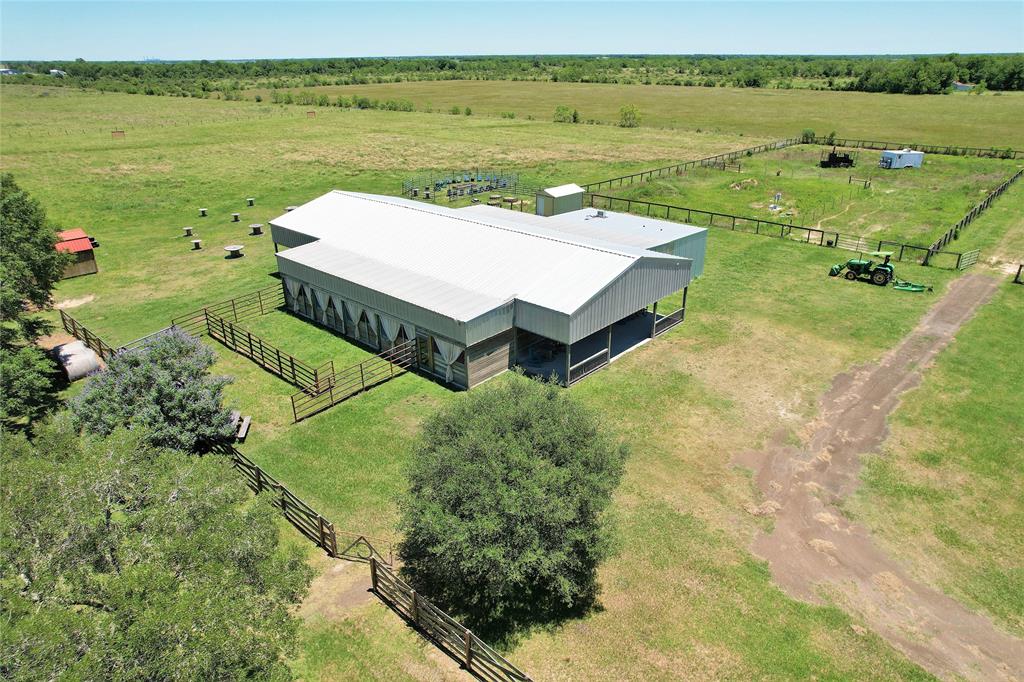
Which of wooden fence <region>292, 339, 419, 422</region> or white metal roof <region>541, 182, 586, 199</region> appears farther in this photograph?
white metal roof <region>541, 182, 586, 199</region>

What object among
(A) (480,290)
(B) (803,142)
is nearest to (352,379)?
(A) (480,290)

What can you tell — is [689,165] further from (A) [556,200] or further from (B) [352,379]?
(B) [352,379]

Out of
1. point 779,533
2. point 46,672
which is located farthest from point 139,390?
point 779,533

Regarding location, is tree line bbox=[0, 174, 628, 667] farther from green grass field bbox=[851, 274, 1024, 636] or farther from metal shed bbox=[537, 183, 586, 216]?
metal shed bbox=[537, 183, 586, 216]

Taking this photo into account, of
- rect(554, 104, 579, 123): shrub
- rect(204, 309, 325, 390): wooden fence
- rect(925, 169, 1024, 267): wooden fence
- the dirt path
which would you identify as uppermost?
rect(554, 104, 579, 123): shrub

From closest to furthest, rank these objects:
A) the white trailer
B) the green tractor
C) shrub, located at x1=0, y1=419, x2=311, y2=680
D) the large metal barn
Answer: shrub, located at x1=0, y1=419, x2=311, y2=680
the large metal barn
the green tractor
the white trailer

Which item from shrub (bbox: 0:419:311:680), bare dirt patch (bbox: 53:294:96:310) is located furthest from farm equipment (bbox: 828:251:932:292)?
bare dirt patch (bbox: 53:294:96:310)

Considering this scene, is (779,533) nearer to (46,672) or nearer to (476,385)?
(476,385)

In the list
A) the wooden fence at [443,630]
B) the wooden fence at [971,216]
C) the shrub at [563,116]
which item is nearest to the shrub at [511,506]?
the wooden fence at [443,630]
